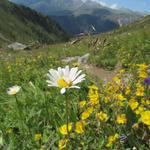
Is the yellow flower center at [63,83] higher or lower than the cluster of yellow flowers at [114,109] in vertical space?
higher

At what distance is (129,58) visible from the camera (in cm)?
1400

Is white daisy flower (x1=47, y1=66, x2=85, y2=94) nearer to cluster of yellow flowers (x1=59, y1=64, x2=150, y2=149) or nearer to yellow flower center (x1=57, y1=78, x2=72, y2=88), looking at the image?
yellow flower center (x1=57, y1=78, x2=72, y2=88)

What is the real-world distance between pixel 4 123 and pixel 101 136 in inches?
66.6

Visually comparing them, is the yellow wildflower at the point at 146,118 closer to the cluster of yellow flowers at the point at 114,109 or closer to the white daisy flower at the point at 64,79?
the cluster of yellow flowers at the point at 114,109

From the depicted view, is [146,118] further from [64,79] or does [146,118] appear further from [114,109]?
[114,109]

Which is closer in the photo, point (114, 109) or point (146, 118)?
point (146, 118)

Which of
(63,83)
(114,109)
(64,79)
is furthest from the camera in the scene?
(114,109)

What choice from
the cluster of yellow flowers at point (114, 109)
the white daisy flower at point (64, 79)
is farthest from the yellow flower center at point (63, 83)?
the cluster of yellow flowers at point (114, 109)

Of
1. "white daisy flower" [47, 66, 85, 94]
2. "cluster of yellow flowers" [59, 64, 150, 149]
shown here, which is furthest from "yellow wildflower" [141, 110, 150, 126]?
"white daisy flower" [47, 66, 85, 94]

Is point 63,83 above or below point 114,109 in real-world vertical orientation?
above

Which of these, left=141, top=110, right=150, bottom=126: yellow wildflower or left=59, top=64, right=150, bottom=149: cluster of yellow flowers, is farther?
left=59, top=64, right=150, bottom=149: cluster of yellow flowers

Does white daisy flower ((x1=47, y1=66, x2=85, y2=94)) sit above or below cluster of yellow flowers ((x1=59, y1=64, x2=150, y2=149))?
above

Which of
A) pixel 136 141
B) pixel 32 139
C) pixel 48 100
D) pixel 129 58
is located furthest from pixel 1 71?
pixel 136 141

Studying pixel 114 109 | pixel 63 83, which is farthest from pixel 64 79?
pixel 114 109
